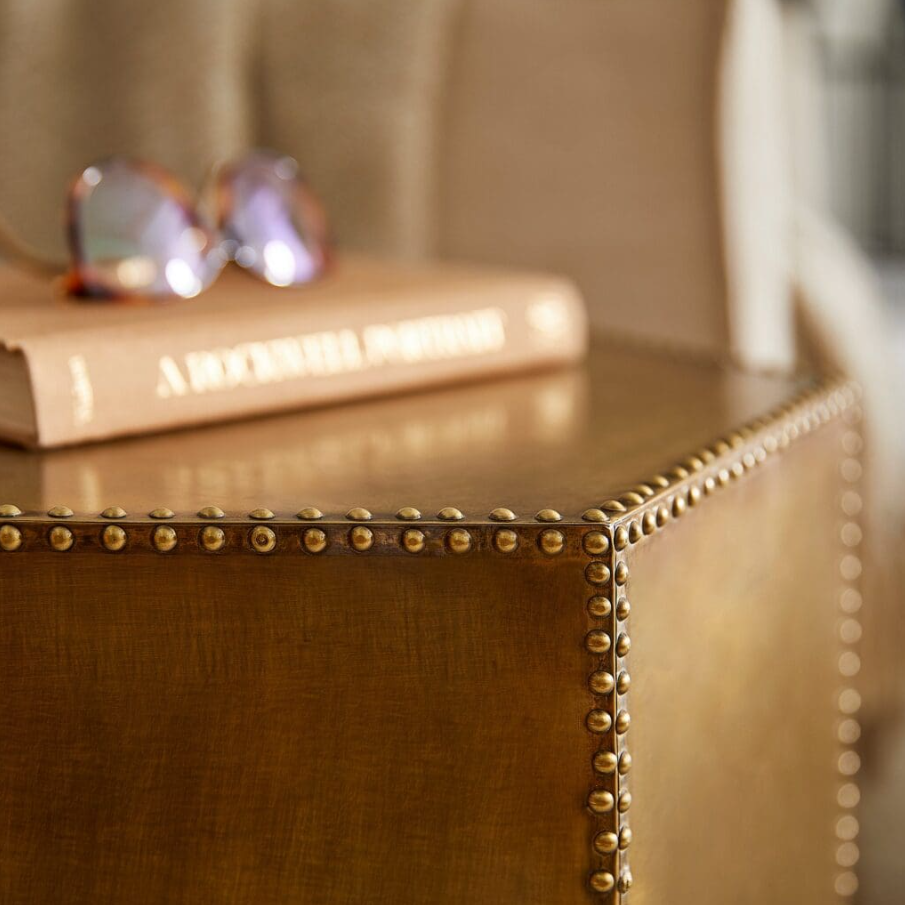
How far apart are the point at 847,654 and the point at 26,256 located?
504 mm

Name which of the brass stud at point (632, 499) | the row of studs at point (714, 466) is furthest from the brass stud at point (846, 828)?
the brass stud at point (632, 499)

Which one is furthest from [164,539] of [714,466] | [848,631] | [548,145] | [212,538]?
[548,145]

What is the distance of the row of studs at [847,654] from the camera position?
0.67 metres

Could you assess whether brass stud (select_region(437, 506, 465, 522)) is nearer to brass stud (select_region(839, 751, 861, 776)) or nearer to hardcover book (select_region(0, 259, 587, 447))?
hardcover book (select_region(0, 259, 587, 447))

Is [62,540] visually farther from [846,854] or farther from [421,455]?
[846,854]

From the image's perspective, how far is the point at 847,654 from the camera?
2.23ft

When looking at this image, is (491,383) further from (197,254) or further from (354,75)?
(354,75)

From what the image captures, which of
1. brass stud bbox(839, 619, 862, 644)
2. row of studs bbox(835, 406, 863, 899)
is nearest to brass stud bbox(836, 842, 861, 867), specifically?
row of studs bbox(835, 406, 863, 899)

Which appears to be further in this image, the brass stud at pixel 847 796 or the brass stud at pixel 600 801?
the brass stud at pixel 847 796

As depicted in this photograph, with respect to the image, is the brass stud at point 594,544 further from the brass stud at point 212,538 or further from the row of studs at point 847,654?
the row of studs at point 847,654

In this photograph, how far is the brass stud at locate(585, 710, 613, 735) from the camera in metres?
0.41

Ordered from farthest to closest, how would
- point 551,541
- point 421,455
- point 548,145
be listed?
point 548,145 → point 421,455 → point 551,541

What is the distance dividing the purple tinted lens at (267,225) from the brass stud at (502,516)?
323 mm

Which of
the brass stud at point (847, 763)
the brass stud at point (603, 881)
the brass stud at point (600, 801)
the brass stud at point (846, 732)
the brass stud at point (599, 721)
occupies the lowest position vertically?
the brass stud at point (847, 763)
